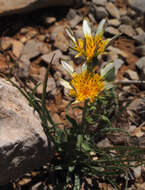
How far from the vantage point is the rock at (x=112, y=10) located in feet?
12.6

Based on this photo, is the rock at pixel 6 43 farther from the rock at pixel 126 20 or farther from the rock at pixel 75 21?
the rock at pixel 126 20

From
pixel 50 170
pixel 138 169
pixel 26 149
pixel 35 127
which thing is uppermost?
pixel 35 127

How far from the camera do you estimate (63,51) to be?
3336 mm

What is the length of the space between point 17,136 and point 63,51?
5.36ft

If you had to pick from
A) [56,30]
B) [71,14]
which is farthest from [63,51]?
[71,14]

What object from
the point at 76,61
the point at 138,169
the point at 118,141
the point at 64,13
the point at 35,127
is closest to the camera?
the point at 35,127

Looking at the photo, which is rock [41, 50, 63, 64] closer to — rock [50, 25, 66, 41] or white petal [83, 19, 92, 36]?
rock [50, 25, 66, 41]

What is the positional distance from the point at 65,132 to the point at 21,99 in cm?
58

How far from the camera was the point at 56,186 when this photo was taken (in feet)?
7.93

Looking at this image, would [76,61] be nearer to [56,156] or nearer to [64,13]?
[64,13]

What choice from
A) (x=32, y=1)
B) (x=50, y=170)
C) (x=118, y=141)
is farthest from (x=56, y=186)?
(x=32, y=1)

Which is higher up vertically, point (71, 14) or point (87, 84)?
point (71, 14)

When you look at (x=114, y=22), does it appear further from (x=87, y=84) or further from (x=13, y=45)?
(x=87, y=84)

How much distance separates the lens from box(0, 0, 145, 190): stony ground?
9.64 feet
